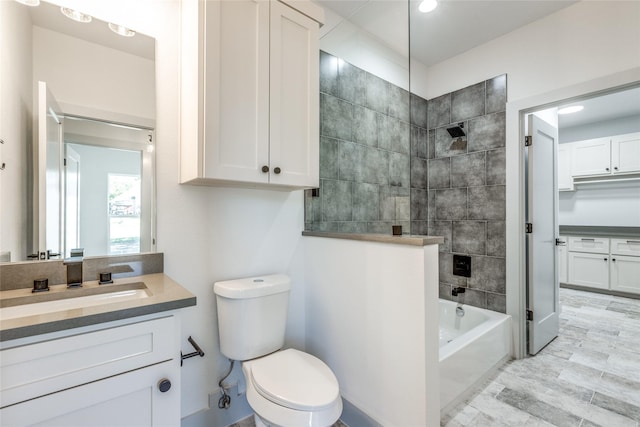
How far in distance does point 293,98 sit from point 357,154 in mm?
674

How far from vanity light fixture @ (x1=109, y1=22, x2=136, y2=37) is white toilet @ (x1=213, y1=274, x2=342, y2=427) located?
129 centimetres

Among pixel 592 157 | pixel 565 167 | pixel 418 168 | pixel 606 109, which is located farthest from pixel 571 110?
pixel 418 168

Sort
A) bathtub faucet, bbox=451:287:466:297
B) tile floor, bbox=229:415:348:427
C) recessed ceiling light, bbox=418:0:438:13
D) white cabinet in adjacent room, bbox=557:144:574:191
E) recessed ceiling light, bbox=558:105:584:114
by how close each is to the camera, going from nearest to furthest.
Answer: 1. tile floor, bbox=229:415:348:427
2. recessed ceiling light, bbox=418:0:438:13
3. bathtub faucet, bbox=451:287:466:297
4. recessed ceiling light, bbox=558:105:584:114
5. white cabinet in adjacent room, bbox=557:144:574:191

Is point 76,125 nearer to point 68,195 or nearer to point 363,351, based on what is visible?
point 68,195

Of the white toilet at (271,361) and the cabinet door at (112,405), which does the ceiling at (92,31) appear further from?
the cabinet door at (112,405)

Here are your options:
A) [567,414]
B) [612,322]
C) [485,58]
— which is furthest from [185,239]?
[612,322]

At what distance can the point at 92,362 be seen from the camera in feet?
2.85

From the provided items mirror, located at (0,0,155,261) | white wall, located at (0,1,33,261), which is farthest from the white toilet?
white wall, located at (0,1,33,261)

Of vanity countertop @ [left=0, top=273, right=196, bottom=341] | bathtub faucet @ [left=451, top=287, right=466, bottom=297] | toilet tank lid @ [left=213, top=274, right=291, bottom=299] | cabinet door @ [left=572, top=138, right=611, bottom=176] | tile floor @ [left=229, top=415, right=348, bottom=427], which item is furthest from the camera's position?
cabinet door @ [left=572, top=138, right=611, bottom=176]

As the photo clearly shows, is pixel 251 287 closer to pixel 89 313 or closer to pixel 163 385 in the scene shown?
pixel 163 385

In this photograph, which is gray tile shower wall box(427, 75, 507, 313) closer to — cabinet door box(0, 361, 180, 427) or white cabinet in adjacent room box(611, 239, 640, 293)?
cabinet door box(0, 361, 180, 427)

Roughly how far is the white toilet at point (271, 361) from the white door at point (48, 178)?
724 mm

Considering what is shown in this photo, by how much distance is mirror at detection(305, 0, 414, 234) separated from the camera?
1.98m

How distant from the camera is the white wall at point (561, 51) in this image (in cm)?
199
